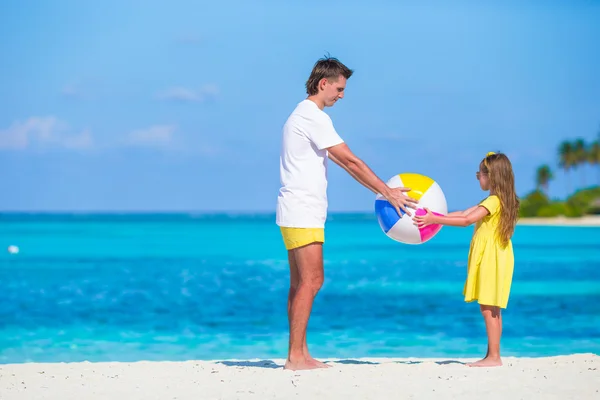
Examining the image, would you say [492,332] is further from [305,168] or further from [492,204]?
[305,168]

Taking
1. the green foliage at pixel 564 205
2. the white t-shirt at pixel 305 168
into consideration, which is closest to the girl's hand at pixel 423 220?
the white t-shirt at pixel 305 168

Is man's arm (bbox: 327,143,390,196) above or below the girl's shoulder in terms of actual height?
above

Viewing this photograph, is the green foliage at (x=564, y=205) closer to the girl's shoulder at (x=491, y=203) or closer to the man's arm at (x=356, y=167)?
the girl's shoulder at (x=491, y=203)

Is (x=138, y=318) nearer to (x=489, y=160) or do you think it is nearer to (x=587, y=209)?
(x=489, y=160)

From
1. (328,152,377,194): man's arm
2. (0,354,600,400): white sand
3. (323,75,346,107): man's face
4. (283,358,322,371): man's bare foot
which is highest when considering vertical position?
(323,75,346,107): man's face

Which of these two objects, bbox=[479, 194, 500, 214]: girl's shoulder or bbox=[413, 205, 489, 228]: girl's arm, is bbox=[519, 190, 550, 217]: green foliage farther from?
bbox=[413, 205, 489, 228]: girl's arm

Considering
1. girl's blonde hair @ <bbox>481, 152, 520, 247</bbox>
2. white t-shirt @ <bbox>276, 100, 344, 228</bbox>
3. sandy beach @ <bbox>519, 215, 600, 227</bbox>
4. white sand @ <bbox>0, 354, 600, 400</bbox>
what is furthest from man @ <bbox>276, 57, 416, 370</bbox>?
sandy beach @ <bbox>519, 215, 600, 227</bbox>

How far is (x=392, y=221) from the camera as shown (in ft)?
23.4

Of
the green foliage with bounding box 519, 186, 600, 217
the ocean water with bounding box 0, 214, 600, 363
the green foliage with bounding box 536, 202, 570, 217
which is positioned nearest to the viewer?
the ocean water with bounding box 0, 214, 600, 363

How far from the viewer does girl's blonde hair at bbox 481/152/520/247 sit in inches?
285

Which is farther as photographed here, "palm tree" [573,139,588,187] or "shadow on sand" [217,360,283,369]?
"palm tree" [573,139,588,187]

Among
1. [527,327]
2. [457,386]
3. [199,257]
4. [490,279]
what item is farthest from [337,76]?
[199,257]

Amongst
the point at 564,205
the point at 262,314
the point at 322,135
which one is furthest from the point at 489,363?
the point at 564,205

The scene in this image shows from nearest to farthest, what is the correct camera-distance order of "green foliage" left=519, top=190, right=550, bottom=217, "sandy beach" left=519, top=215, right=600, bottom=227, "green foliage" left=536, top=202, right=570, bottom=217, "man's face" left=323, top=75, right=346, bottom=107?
"man's face" left=323, top=75, right=346, bottom=107, "sandy beach" left=519, top=215, right=600, bottom=227, "green foliage" left=536, top=202, right=570, bottom=217, "green foliage" left=519, top=190, right=550, bottom=217
